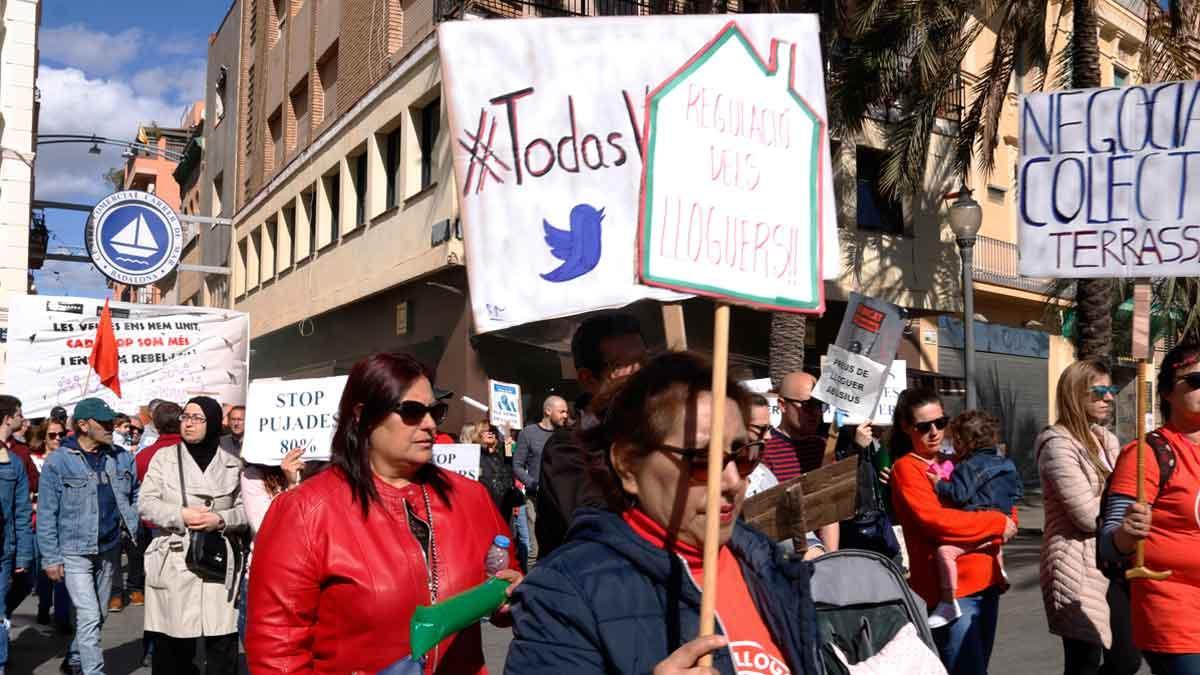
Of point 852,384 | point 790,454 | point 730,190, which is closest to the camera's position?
point 730,190

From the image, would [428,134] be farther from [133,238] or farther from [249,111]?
[249,111]

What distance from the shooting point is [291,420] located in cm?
701

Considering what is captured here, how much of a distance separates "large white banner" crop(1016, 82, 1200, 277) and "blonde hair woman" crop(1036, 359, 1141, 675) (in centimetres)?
53

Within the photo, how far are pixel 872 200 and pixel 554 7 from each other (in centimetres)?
667

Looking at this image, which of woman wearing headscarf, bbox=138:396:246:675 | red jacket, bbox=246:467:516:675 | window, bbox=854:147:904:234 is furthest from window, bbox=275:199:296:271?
red jacket, bbox=246:467:516:675

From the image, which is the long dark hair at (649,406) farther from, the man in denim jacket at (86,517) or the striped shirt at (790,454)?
the man in denim jacket at (86,517)

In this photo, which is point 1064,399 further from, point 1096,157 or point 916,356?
point 916,356

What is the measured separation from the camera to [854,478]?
3.79 m

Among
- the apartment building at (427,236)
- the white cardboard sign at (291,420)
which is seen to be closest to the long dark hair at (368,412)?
the white cardboard sign at (291,420)

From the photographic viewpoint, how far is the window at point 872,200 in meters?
21.8

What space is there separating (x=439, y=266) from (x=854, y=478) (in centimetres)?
1497

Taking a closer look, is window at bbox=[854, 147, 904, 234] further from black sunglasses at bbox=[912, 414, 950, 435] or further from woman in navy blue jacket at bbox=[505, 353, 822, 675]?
woman in navy blue jacket at bbox=[505, 353, 822, 675]

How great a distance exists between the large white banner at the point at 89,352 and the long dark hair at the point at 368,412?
27.5 feet

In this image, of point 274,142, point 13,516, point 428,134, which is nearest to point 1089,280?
point 428,134
